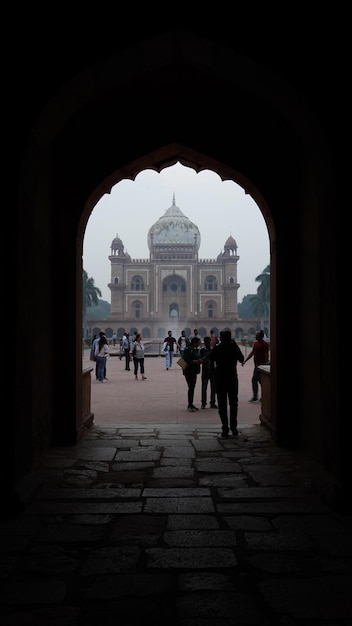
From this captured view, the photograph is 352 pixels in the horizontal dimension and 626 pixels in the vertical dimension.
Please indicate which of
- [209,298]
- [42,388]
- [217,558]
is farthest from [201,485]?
[209,298]

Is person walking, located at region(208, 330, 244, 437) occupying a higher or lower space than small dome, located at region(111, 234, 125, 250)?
lower

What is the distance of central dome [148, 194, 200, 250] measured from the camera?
67188mm

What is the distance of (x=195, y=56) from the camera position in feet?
12.6

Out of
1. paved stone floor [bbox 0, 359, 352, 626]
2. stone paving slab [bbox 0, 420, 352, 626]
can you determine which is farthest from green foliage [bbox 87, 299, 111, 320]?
stone paving slab [bbox 0, 420, 352, 626]

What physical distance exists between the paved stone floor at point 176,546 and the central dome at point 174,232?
63.3 m

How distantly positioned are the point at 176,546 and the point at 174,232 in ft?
217

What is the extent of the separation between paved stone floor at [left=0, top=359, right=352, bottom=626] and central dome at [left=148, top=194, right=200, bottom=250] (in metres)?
63.3

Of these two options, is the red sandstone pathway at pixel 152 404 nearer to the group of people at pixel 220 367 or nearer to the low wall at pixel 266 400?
the group of people at pixel 220 367

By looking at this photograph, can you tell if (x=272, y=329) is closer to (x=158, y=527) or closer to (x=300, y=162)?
(x=300, y=162)

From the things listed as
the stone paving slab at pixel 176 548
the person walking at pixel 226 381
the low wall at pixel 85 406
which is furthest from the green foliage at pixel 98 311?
the stone paving slab at pixel 176 548

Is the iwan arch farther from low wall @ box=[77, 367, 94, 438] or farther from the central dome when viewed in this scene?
the central dome

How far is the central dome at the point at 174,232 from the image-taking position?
67.2 m

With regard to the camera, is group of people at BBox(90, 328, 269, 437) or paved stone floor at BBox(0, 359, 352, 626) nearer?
paved stone floor at BBox(0, 359, 352, 626)

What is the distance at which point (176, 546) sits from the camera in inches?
109
